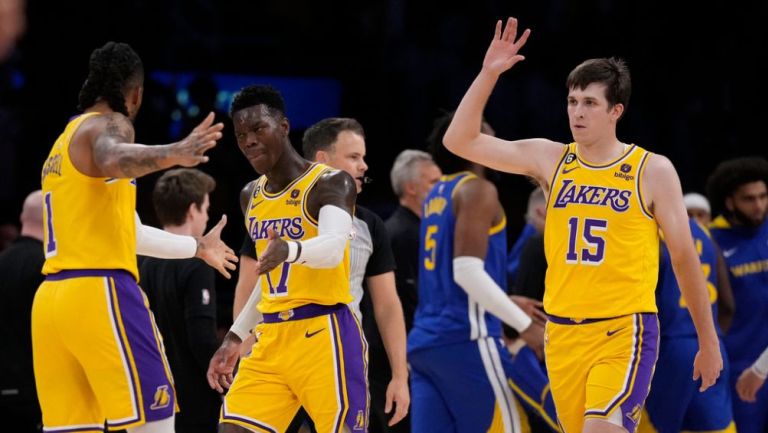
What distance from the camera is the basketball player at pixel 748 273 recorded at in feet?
25.7

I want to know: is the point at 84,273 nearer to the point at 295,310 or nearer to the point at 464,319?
the point at 295,310

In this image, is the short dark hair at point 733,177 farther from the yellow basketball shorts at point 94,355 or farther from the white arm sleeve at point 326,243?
the yellow basketball shorts at point 94,355

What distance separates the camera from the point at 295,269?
4898 millimetres

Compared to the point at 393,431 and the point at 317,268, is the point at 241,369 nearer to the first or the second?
the point at 317,268

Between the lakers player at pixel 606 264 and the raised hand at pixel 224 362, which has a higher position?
the lakers player at pixel 606 264

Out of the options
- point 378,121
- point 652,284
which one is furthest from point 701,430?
point 378,121

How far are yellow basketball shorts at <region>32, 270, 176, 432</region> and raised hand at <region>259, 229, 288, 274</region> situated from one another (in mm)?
790

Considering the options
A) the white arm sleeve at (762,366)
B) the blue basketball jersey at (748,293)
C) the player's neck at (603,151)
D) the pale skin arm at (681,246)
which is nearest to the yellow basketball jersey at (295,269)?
the player's neck at (603,151)

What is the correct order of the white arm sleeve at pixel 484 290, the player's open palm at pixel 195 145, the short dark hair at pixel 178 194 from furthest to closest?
the short dark hair at pixel 178 194, the white arm sleeve at pixel 484 290, the player's open palm at pixel 195 145

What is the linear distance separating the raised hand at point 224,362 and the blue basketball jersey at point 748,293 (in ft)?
14.1

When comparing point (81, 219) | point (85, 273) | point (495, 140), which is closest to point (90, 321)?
point (85, 273)

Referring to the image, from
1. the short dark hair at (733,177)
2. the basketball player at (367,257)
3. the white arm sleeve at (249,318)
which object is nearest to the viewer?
the white arm sleeve at (249,318)

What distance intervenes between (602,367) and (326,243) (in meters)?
1.33

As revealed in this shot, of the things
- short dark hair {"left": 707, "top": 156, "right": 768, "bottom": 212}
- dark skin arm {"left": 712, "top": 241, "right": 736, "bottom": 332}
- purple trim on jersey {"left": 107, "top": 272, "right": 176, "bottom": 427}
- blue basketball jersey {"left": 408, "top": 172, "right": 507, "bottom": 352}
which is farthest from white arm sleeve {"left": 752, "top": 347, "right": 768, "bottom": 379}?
purple trim on jersey {"left": 107, "top": 272, "right": 176, "bottom": 427}
